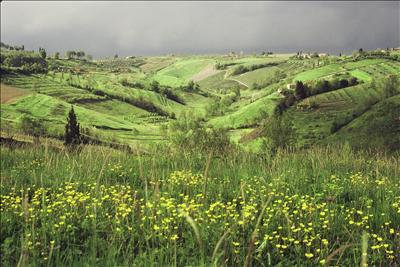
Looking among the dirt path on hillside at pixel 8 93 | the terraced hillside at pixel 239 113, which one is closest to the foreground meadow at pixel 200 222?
the terraced hillside at pixel 239 113

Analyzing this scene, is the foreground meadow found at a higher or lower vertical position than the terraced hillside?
higher

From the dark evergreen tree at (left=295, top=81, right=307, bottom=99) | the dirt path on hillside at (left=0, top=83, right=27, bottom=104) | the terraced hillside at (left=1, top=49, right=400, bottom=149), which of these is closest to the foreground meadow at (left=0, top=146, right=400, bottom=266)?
the terraced hillside at (left=1, top=49, right=400, bottom=149)

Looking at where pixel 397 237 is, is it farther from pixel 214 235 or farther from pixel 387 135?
pixel 387 135

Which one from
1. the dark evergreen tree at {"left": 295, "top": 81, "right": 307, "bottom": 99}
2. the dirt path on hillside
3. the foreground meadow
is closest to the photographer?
the foreground meadow

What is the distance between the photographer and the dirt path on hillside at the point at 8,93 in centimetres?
15424

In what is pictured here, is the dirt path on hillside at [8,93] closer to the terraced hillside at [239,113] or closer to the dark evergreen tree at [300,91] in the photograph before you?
the terraced hillside at [239,113]

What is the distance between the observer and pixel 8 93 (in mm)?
166500

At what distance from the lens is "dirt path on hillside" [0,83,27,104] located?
15424cm

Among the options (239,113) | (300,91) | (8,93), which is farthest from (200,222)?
(8,93)

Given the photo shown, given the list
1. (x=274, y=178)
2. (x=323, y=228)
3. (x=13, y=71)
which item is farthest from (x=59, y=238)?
(x=13, y=71)

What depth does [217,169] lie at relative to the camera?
9.43 metres

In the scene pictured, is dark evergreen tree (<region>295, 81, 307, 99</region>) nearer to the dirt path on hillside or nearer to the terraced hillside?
the terraced hillside

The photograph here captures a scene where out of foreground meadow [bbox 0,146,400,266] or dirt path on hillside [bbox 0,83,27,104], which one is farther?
dirt path on hillside [bbox 0,83,27,104]

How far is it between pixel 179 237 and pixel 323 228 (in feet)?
6.62
